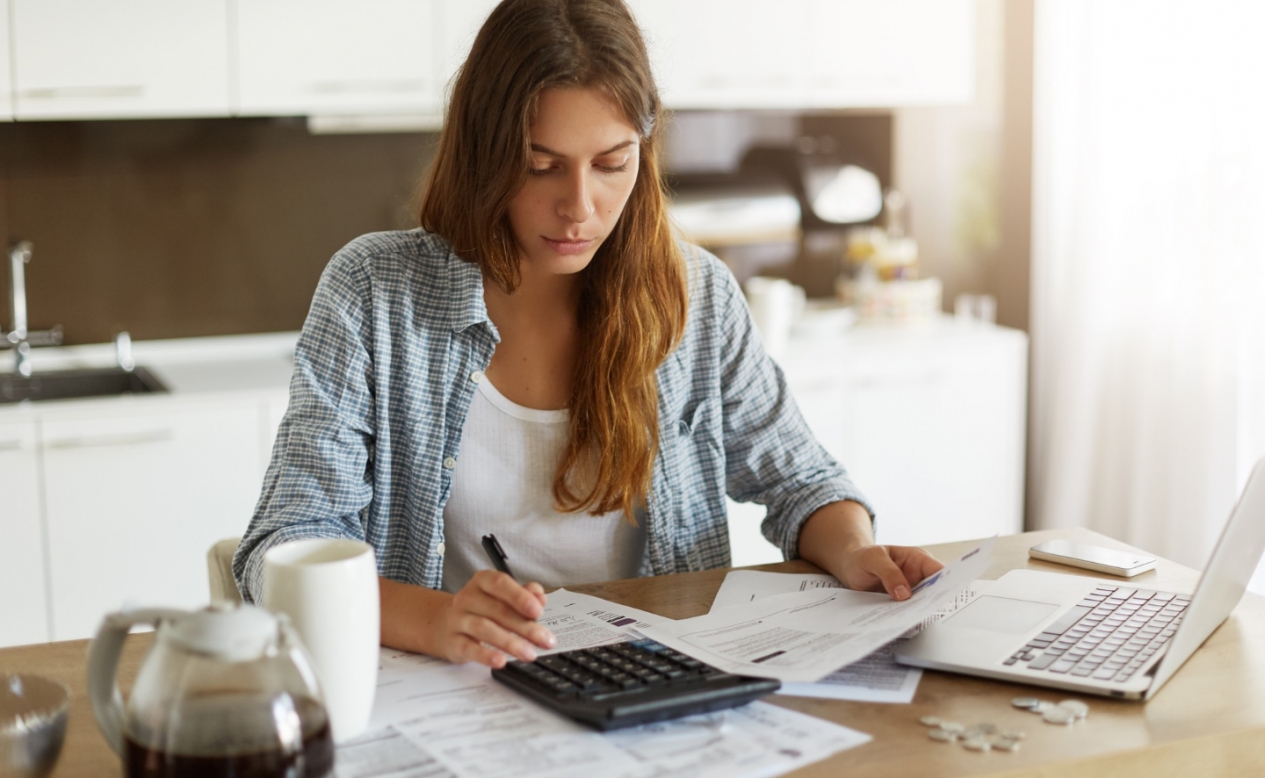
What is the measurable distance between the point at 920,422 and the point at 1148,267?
2.17ft

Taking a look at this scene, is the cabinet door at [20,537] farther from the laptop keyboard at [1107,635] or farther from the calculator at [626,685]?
the laptop keyboard at [1107,635]

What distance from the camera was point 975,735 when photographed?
958mm

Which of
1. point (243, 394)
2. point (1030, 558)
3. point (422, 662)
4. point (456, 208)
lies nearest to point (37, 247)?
point (243, 394)

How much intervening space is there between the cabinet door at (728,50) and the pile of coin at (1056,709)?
2.16 metres

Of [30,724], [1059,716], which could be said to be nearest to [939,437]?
[1059,716]

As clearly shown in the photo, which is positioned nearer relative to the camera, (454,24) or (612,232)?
(612,232)

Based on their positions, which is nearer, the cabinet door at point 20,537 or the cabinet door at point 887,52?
the cabinet door at point 20,537

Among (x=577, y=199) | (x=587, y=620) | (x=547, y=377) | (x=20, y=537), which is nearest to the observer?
(x=587, y=620)

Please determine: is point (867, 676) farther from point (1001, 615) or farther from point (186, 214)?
point (186, 214)

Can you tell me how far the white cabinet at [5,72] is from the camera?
97.2 inches

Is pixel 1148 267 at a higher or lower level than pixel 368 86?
lower

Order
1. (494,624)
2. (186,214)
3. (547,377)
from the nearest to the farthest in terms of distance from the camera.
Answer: (494,624), (547,377), (186,214)

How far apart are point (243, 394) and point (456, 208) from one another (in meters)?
1.22

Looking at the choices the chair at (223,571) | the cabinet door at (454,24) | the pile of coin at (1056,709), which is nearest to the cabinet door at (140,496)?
the cabinet door at (454,24)
